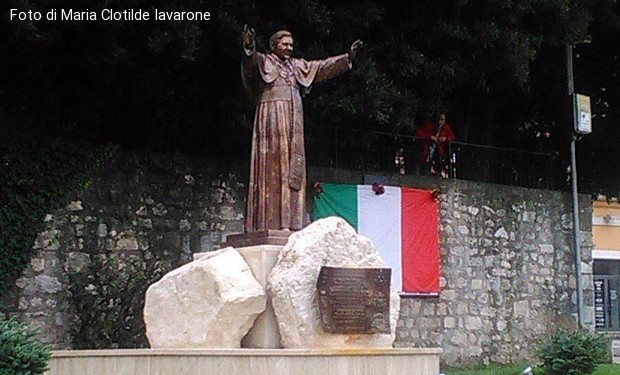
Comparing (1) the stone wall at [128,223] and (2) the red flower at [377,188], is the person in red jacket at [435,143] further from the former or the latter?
(1) the stone wall at [128,223]

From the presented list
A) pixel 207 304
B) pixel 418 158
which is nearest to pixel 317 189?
pixel 418 158

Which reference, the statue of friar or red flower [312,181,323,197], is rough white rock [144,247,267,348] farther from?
red flower [312,181,323,197]

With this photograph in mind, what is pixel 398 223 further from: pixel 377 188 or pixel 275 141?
pixel 275 141

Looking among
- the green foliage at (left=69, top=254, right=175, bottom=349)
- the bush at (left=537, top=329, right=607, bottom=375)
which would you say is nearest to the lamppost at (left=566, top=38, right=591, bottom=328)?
the bush at (left=537, top=329, right=607, bottom=375)

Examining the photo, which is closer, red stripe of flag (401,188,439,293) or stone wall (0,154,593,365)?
stone wall (0,154,593,365)

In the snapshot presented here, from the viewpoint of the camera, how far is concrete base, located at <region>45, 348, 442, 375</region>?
7.63 metres

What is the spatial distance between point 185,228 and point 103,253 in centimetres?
125

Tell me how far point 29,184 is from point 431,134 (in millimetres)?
7078

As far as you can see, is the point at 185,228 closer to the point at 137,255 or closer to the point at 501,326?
the point at 137,255

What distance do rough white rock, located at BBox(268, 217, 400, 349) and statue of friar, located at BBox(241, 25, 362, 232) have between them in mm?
577

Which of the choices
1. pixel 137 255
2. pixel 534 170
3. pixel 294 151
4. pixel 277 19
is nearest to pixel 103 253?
pixel 137 255

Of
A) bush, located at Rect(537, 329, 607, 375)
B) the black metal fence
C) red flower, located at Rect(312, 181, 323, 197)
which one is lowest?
bush, located at Rect(537, 329, 607, 375)

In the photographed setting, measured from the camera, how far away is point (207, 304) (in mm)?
8250

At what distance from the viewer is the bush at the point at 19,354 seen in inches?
283
